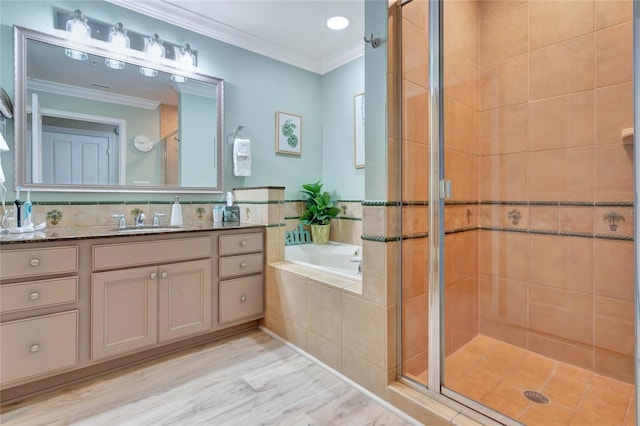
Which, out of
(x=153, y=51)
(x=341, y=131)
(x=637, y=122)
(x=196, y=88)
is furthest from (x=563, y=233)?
(x=153, y=51)

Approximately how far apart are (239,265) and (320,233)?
99 cm

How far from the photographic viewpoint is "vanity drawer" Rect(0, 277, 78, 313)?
1.51m

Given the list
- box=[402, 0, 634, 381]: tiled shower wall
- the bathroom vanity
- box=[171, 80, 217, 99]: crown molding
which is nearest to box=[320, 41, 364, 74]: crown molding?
box=[402, 0, 634, 381]: tiled shower wall

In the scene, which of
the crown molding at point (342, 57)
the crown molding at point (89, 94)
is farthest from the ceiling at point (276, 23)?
the crown molding at point (89, 94)

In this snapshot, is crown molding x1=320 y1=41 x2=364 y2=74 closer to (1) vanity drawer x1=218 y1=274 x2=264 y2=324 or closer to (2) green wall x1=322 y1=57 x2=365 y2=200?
(2) green wall x1=322 y1=57 x2=365 y2=200

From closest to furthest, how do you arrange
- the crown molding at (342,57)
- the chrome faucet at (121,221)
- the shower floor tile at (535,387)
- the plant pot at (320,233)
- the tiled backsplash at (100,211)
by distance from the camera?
1. the shower floor tile at (535,387)
2. the tiled backsplash at (100,211)
3. the chrome faucet at (121,221)
4. the crown molding at (342,57)
5. the plant pot at (320,233)

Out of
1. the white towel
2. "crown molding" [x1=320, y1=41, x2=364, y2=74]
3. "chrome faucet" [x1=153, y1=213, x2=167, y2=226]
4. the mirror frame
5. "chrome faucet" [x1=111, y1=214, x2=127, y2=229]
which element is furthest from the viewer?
"crown molding" [x1=320, y1=41, x2=364, y2=74]

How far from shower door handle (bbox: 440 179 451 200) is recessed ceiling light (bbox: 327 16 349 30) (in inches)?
67.3

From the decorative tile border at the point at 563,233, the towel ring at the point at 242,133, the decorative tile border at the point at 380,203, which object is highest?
the towel ring at the point at 242,133

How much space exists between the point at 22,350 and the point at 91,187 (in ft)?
3.31

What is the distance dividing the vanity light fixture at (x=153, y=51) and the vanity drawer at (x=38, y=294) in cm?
153

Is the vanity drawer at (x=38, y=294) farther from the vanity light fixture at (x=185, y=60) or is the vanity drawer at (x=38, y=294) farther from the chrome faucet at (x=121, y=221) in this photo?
the vanity light fixture at (x=185, y=60)

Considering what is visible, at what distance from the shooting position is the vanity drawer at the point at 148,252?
1763 millimetres

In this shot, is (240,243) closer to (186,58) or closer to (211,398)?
(211,398)
